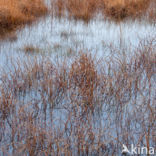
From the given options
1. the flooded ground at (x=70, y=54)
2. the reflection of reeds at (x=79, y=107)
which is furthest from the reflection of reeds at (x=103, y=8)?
the reflection of reeds at (x=79, y=107)

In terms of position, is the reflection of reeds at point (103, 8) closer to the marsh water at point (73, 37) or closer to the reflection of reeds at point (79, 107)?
the marsh water at point (73, 37)

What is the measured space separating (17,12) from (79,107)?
4921 mm

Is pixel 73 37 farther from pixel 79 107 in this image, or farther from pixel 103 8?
pixel 79 107

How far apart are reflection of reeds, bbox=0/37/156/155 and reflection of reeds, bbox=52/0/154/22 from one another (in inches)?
147

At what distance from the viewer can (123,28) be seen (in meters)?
6.34

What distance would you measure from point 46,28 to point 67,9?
1.82 metres

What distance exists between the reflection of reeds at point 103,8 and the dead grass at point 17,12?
64cm

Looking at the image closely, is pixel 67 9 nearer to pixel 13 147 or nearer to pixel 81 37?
pixel 81 37

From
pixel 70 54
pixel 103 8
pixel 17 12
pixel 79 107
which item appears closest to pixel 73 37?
pixel 70 54

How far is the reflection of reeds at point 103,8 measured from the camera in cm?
751

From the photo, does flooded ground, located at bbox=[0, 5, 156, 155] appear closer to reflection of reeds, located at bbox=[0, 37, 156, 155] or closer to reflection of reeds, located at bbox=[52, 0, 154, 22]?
reflection of reeds, located at bbox=[0, 37, 156, 155]

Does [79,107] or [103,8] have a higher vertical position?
[103,8]

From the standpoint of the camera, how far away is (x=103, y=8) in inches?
313

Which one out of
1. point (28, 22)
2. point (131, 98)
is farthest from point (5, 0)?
point (131, 98)
